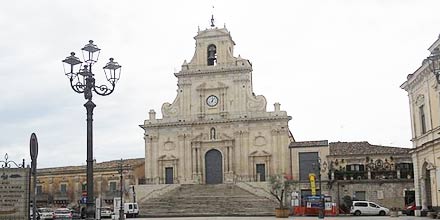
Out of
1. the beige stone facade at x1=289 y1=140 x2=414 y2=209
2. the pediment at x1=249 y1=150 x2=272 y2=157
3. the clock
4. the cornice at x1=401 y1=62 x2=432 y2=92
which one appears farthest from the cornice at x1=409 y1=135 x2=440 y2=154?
the clock

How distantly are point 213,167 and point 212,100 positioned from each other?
6.44m

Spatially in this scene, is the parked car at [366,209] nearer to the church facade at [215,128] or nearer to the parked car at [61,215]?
the church facade at [215,128]

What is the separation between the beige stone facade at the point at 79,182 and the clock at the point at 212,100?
10.9m

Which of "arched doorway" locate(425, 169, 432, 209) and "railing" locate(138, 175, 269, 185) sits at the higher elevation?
"railing" locate(138, 175, 269, 185)

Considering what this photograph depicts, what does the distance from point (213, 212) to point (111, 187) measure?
18431mm

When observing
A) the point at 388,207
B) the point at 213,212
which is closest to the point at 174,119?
the point at 213,212

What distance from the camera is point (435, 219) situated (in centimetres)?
3397

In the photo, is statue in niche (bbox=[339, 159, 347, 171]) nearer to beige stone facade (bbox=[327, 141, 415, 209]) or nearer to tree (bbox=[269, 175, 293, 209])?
beige stone facade (bbox=[327, 141, 415, 209])

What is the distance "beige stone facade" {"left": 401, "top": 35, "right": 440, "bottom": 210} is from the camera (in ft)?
113

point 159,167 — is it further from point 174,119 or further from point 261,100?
point 261,100

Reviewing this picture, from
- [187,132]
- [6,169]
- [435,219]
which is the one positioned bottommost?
[435,219]

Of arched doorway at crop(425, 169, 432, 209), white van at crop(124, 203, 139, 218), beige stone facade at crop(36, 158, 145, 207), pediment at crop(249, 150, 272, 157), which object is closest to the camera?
arched doorway at crop(425, 169, 432, 209)

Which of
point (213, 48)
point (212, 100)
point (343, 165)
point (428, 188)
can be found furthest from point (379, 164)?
point (213, 48)

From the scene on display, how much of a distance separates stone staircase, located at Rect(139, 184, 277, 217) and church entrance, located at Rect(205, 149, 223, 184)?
277 centimetres
